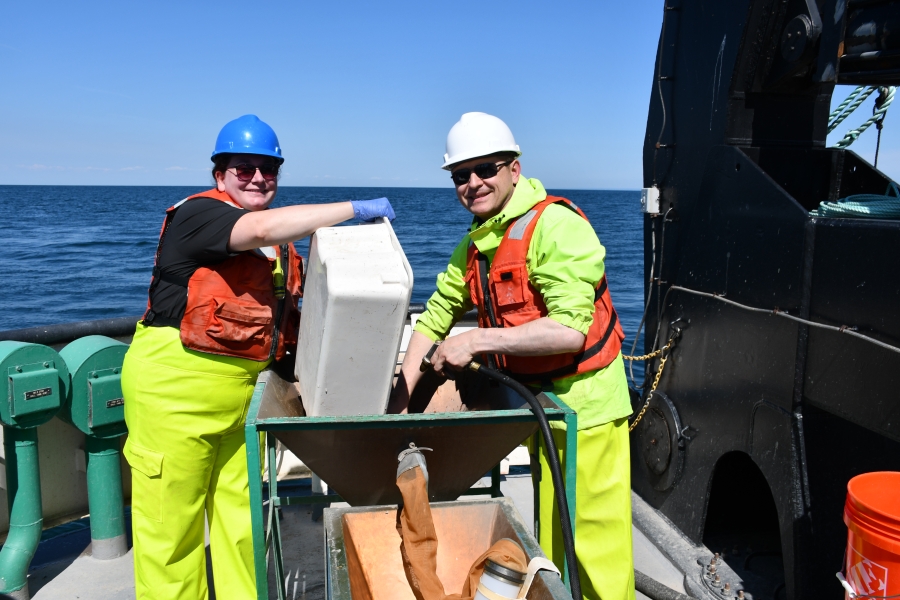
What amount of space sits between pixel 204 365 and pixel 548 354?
1.34m

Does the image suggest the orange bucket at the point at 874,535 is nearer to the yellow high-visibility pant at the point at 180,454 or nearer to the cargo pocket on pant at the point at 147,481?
the yellow high-visibility pant at the point at 180,454

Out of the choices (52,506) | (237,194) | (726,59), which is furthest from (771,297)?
(52,506)

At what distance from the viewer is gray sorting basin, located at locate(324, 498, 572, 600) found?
2.47 m

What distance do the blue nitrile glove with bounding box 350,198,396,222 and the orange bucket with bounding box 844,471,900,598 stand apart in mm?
1749

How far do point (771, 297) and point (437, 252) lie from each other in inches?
1024

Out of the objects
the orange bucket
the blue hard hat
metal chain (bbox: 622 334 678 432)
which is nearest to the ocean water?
metal chain (bbox: 622 334 678 432)

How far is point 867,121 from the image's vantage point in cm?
364

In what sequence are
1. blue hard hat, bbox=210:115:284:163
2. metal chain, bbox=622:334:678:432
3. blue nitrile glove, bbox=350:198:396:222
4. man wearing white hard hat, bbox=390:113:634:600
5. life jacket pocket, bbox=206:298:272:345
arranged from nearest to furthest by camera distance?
man wearing white hard hat, bbox=390:113:634:600 → blue nitrile glove, bbox=350:198:396:222 → life jacket pocket, bbox=206:298:272:345 → blue hard hat, bbox=210:115:284:163 → metal chain, bbox=622:334:678:432

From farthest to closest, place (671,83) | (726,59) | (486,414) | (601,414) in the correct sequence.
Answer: (671,83)
(726,59)
(601,414)
(486,414)

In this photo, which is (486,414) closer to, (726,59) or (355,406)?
(355,406)

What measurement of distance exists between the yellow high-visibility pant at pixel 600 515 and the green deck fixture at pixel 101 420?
7.28ft

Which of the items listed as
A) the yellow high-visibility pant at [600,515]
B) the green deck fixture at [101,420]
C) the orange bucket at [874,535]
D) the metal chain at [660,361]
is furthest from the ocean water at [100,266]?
the orange bucket at [874,535]

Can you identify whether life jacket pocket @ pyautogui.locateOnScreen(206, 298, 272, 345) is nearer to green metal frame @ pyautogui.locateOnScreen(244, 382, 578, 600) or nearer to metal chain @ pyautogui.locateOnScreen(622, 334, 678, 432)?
green metal frame @ pyautogui.locateOnScreen(244, 382, 578, 600)

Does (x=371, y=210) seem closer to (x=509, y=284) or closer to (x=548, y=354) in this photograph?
(x=509, y=284)
